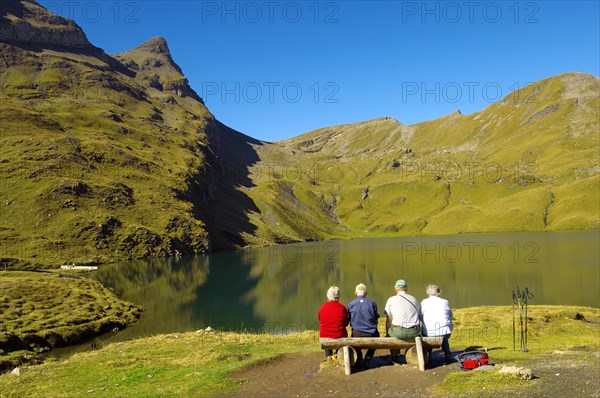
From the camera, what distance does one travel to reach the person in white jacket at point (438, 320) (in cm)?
1775

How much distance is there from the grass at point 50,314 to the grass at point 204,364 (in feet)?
40.6

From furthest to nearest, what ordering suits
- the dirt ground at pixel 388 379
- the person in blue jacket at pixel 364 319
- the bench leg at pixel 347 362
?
the person in blue jacket at pixel 364 319 < the bench leg at pixel 347 362 < the dirt ground at pixel 388 379

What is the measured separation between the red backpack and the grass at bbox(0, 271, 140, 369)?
114ft

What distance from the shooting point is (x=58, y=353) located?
41.3 m

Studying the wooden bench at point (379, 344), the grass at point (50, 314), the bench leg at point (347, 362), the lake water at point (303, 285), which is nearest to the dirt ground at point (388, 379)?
the bench leg at point (347, 362)

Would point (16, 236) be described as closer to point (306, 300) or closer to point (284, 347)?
point (306, 300)

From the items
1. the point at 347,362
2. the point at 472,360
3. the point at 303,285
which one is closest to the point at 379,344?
the point at 347,362

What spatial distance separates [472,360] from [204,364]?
46.9ft

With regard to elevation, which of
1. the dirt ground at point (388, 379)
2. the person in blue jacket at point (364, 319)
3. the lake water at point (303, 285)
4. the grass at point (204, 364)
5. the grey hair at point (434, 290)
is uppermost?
the grey hair at point (434, 290)

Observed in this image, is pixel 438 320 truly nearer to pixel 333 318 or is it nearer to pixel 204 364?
pixel 333 318

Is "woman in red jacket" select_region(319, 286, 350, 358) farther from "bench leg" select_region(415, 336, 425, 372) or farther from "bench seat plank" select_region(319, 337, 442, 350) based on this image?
"bench leg" select_region(415, 336, 425, 372)

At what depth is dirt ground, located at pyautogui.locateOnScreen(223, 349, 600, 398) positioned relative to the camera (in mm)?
14477

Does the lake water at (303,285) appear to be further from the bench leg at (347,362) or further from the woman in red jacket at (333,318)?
the bench leg at (347,362)

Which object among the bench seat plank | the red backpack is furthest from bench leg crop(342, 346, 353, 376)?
the red backpack
